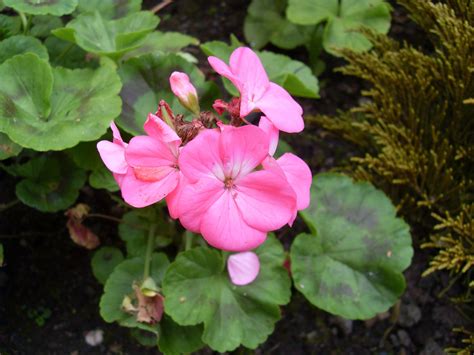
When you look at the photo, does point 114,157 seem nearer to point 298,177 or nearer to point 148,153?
point 148,153

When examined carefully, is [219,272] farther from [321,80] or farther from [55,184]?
[321,80]

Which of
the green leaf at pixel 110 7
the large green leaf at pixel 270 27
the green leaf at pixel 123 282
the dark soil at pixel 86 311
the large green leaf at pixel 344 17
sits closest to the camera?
the green leaf at pixel 123 282

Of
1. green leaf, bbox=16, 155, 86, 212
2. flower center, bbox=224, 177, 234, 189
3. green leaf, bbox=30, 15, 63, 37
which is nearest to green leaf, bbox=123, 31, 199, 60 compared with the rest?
green leaf, bbox=30, 15, 63, 37

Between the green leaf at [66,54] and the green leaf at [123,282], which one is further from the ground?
the green leaf at [66,54]

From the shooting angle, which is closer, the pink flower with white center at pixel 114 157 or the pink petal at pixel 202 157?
the pink petal at pixel 202 157

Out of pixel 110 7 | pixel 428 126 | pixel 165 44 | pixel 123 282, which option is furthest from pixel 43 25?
pixel 428 126

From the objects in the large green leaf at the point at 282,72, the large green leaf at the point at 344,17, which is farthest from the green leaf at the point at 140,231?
the large green leaf at the point at 344,17

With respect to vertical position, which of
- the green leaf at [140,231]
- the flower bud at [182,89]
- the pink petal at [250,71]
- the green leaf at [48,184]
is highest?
A: the pink petal at [250,71]

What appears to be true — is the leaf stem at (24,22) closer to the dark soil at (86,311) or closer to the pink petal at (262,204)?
the dark soil at (86,311)
